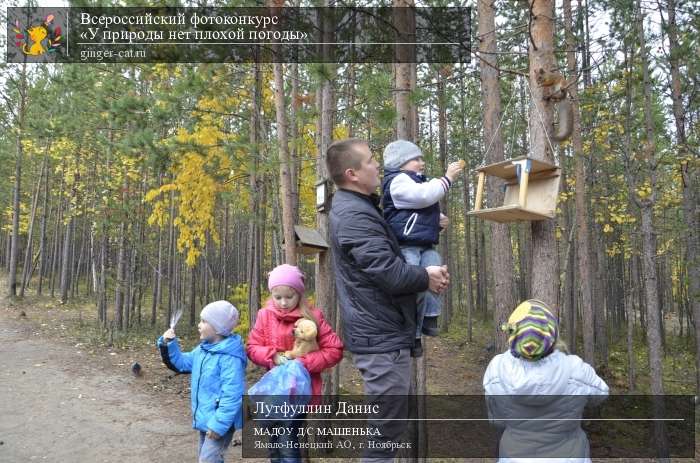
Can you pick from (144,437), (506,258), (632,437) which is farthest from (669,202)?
(144,437)

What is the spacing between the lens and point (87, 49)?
7629 millimetres

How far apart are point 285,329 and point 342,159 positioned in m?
1.24

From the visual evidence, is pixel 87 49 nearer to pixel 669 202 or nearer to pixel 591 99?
pixel 591 99

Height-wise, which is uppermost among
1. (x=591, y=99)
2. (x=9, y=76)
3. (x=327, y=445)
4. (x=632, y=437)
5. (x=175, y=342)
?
(x=9, y=76)

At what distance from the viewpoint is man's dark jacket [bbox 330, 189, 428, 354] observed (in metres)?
1.97

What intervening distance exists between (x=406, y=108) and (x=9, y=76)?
1789cm

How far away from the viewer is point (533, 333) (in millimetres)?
2168

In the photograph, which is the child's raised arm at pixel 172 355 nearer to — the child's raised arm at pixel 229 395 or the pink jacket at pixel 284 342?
the child's raised arm at pixel 229 395

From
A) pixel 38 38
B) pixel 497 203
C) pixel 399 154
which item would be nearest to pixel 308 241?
pixel 399 154

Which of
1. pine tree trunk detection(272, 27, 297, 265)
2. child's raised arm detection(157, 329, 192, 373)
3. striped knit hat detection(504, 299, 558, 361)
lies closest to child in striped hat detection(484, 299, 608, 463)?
striped knit hat detection(504, 299, 558, 361)

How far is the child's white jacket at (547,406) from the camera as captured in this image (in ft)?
7.10

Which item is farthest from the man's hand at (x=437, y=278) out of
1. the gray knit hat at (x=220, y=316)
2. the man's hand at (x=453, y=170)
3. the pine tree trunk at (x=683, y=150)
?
the pine tree trunk at (x=683, y=150)

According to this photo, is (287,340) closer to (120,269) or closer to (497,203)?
(497,203)

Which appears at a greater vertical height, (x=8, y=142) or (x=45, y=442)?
(x=8, y=142)
